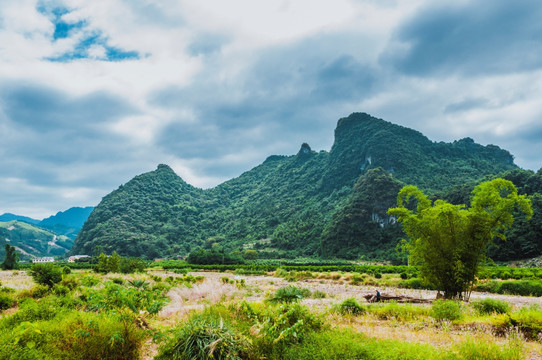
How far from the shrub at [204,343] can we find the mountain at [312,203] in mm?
77612

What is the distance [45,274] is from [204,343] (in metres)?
16.7

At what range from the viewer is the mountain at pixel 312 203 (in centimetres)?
9775

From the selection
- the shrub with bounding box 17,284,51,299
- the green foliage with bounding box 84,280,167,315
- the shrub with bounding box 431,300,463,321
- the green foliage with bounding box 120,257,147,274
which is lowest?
the green foliage with bounding box 120,257,147,274

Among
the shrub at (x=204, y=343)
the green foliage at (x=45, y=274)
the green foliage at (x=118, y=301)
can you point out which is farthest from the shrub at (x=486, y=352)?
the green foliage at (x=45, y=274)

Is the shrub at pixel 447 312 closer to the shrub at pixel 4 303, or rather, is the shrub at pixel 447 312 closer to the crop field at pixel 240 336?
the crop field at pixel 240 336

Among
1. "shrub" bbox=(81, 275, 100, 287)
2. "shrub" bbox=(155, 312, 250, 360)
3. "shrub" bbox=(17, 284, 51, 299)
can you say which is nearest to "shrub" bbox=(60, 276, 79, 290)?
"shrub" bbox=(81, 275, 100, 287)

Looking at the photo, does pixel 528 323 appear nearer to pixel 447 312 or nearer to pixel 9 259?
pixel 447 312

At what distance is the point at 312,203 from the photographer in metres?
146

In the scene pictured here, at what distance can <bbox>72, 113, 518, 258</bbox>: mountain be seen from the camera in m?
97.8

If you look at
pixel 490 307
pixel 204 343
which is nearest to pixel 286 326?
pixel 204 343

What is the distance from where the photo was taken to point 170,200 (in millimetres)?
184625

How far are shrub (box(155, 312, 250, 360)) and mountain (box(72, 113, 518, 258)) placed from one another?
77.6m

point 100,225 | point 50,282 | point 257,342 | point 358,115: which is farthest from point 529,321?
point 358,115

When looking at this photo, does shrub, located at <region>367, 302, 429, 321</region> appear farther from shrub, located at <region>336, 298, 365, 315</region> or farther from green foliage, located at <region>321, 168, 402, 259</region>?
green foliage, located at <region>321, 168, 402, 259</region>
